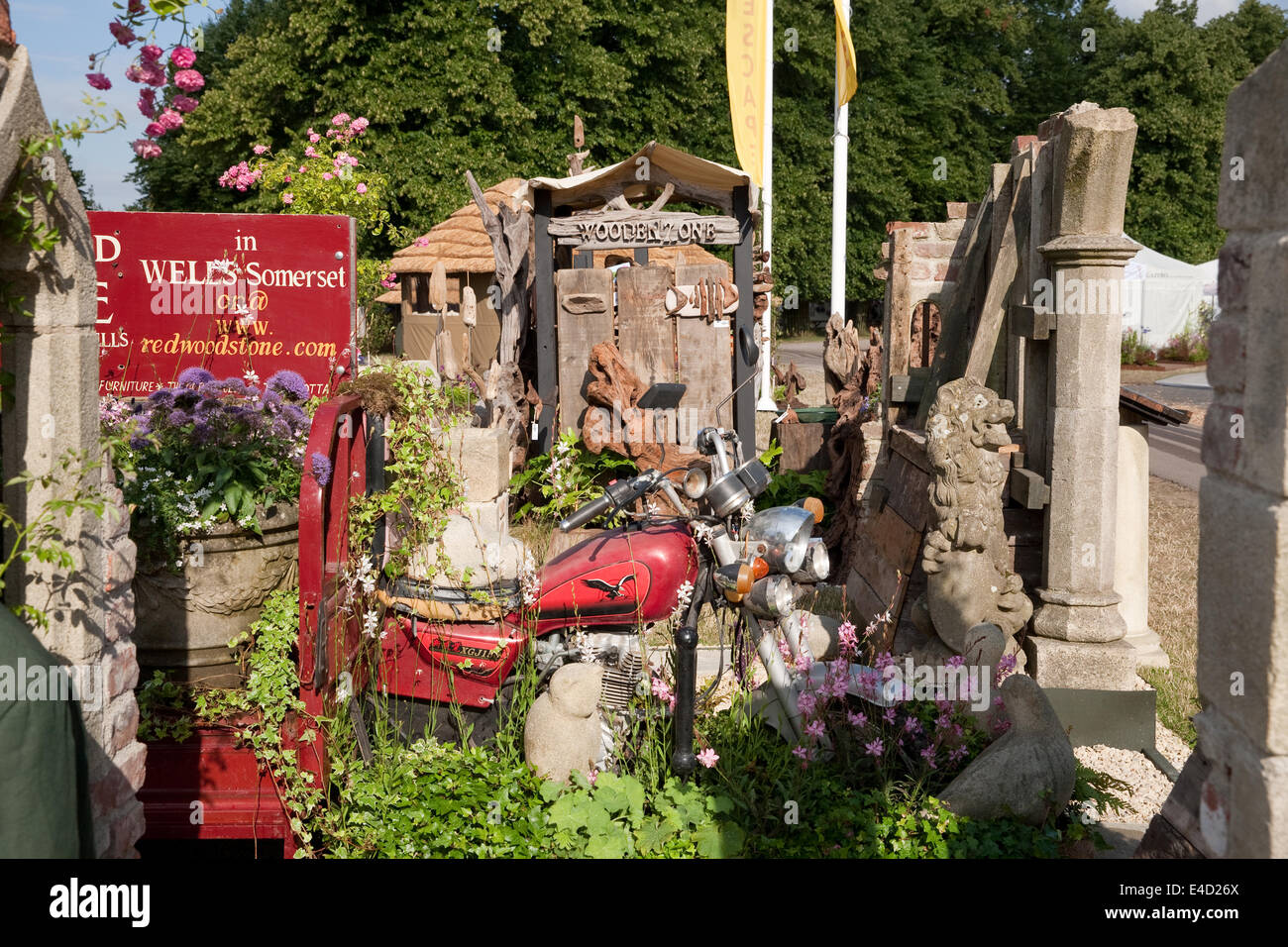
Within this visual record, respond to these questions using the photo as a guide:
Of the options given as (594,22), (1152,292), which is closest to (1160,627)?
(594,22)

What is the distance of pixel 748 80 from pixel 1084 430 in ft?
32.0

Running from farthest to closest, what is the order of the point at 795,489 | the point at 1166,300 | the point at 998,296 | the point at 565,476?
the point at 1166,300 < the point at 795,489 < the point at 565,476 < the point at 998,296

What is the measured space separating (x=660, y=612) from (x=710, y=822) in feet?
2.48

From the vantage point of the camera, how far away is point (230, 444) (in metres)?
4.02

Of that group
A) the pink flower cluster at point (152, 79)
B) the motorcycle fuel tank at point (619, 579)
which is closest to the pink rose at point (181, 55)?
the pink flower cluster at point (152, 79)

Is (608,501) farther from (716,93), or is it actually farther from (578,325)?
(716,93)

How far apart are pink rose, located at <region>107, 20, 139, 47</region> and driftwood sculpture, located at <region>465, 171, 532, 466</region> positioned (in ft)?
16.9

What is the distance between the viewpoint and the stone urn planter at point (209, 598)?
12.6 ft

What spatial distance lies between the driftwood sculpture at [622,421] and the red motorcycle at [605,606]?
405 cm

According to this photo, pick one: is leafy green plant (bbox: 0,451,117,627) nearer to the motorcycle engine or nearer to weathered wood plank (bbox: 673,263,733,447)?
the motorcycle engine

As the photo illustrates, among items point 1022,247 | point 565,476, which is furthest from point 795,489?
point 1022,247

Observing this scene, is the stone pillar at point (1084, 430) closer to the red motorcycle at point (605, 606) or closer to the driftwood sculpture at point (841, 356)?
the red motorcycle at point (605, 606)

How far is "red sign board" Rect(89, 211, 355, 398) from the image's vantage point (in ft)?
15.6

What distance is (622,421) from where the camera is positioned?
8.22 meters
